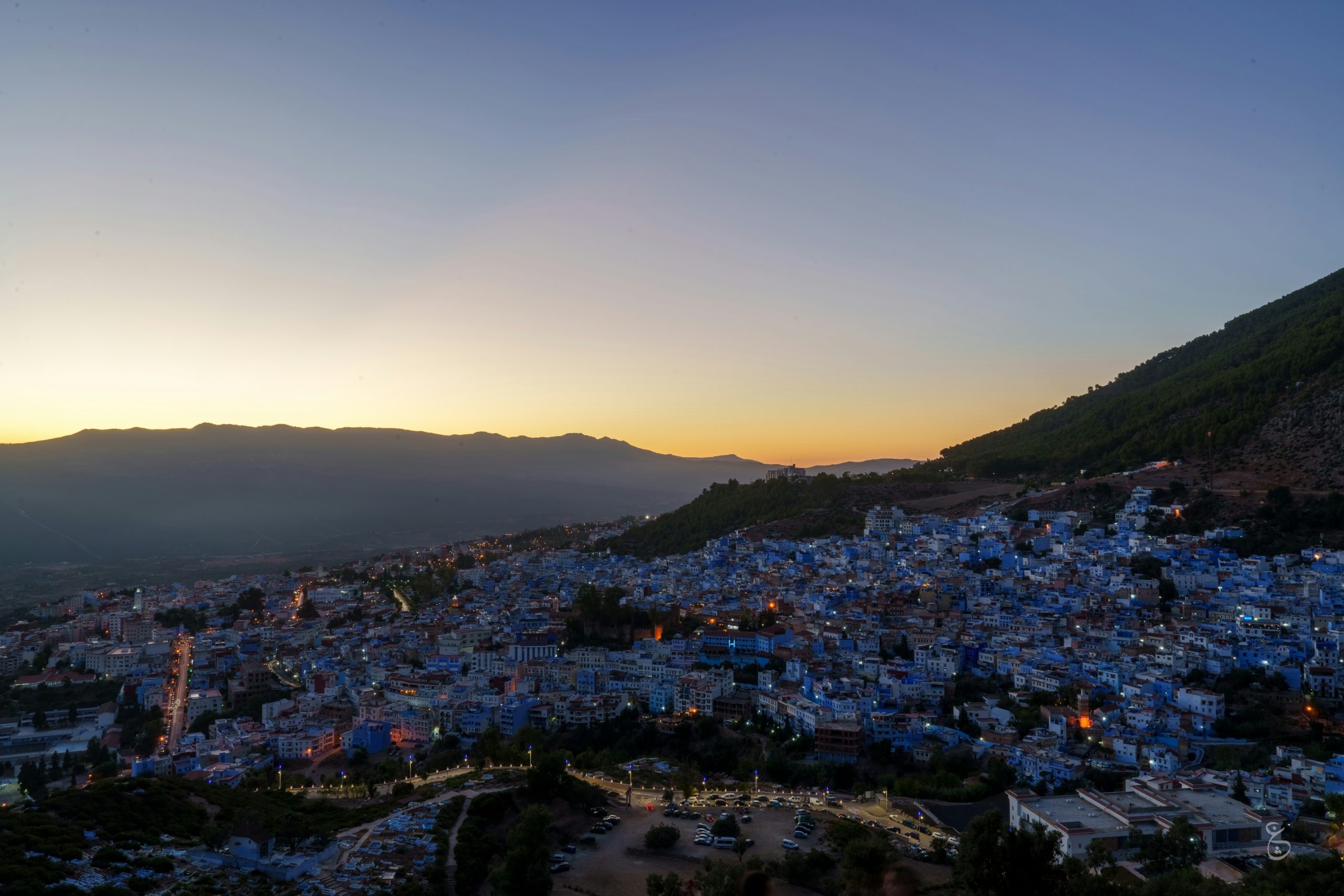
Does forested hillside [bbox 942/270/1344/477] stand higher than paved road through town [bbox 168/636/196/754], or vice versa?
forested hillside [bbox 942/270/1344/477]

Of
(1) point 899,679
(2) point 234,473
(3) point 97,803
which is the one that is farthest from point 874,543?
(2) point 234,473

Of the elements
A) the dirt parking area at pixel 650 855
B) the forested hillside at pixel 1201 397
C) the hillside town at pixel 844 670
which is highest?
the forested hillside at pixel 1201 397

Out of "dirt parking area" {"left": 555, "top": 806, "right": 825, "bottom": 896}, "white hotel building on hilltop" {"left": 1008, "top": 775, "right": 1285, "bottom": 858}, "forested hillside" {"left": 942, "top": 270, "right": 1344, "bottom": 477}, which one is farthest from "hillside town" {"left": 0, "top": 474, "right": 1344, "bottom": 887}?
"forested hillside" {"left": 942, "top": 270, "right": 1344, "bottom": 477}

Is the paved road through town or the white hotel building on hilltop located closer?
the white hotel building on hilltop

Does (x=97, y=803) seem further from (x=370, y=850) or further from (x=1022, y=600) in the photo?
(x=1022, y=600)

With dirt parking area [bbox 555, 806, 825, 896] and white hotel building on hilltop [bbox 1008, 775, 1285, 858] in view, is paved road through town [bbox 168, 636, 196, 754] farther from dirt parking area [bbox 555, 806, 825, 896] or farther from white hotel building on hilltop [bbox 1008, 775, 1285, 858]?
white hotel building on hilltop [bbox 1008, 775, 1285, 858]

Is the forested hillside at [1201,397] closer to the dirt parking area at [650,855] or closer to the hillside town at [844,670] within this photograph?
the hillside town at [844,670]

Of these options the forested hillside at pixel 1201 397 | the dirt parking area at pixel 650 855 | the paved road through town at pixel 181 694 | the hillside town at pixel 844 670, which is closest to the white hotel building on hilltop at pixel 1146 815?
the hillside town at pixel 844 670
